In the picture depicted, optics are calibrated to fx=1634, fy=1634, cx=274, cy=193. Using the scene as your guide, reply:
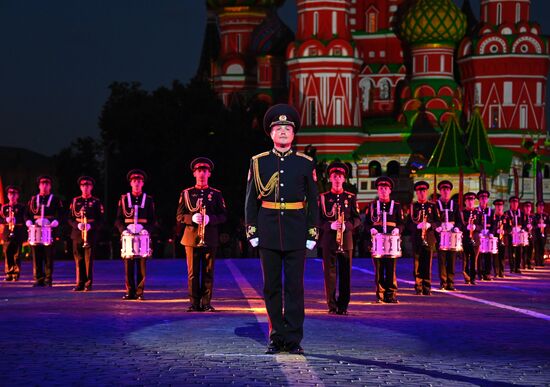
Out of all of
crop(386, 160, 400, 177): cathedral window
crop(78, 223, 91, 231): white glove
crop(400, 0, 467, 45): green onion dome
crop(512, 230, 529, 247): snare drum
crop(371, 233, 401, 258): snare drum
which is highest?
crop(400, 0, 467, 45): green onion dome

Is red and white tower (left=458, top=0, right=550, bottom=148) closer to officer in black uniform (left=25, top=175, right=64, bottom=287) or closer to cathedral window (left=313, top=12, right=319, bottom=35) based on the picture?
cathedral window (left=313, top=12, right=319, bottom=35)

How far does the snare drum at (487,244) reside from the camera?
3050 centimetres

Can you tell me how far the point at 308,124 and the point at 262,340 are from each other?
90.5m

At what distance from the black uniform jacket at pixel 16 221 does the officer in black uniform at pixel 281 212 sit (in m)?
14.3

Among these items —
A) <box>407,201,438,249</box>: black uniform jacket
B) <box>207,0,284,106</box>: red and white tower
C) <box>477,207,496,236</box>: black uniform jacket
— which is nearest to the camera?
<box>407,201,438,249</box>: black uniform jacket

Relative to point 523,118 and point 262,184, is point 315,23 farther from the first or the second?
point 262,184

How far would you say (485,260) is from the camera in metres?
31.7

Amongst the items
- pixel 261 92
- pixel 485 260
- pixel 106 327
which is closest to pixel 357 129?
pixel 261 92

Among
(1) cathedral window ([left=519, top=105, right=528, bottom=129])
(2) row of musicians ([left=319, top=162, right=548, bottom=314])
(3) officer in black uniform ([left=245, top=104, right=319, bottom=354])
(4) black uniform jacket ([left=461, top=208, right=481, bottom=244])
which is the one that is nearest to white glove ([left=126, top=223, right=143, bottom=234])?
A: (2) row of musicians ([left=319, top=162, right=548, bottom=314])

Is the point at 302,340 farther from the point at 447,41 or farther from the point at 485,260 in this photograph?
the point at 447,41

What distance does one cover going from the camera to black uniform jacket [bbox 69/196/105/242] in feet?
78.4

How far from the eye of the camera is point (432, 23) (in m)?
112

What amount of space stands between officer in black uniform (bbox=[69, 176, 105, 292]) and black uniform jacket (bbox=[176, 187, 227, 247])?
4.40 m

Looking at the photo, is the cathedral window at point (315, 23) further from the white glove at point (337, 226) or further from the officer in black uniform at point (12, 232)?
the white glove at point (337, 226)
